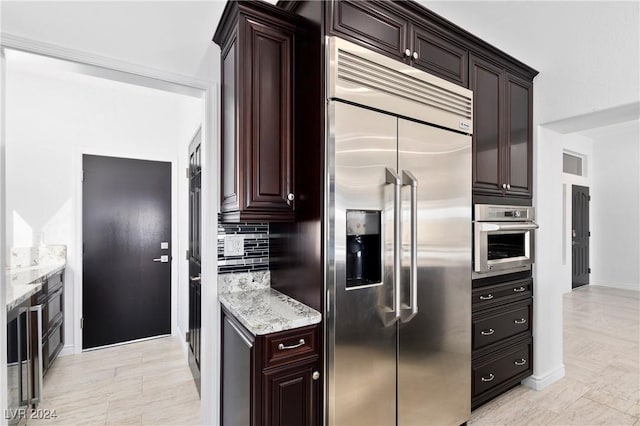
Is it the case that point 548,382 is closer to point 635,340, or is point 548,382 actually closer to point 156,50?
point 635,340

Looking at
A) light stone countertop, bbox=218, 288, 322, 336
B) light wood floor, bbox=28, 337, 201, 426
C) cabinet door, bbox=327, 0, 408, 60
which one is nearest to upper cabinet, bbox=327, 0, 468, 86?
cabinet door, bbox=327, 0, 408, 60

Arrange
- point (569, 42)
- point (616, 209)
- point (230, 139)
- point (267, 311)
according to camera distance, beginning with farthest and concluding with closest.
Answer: point (616, 209), point (569, 42), point (230, 139), point (267, 311)

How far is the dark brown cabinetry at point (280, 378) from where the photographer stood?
144 centimetres

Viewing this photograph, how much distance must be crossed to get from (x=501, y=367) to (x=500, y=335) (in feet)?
0.82

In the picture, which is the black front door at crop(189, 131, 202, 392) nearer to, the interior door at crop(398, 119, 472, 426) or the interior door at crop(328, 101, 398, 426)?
the interior door at crop(328, 101, 398, 426)

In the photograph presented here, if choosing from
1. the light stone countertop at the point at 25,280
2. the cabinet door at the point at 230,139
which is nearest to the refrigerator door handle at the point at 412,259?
the cabinet door at the point at 230,139

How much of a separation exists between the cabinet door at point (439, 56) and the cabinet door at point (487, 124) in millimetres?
125

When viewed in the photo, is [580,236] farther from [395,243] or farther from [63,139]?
[63,139]

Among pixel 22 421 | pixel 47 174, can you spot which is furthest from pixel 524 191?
pixel 47 174

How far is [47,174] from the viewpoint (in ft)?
11.0

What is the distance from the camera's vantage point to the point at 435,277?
1935mm

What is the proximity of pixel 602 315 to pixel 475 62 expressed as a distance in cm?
466

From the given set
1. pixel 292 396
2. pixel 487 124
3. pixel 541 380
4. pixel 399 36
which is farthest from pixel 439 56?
pixel 541 380

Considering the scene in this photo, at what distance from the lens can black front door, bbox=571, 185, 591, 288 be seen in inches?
247
